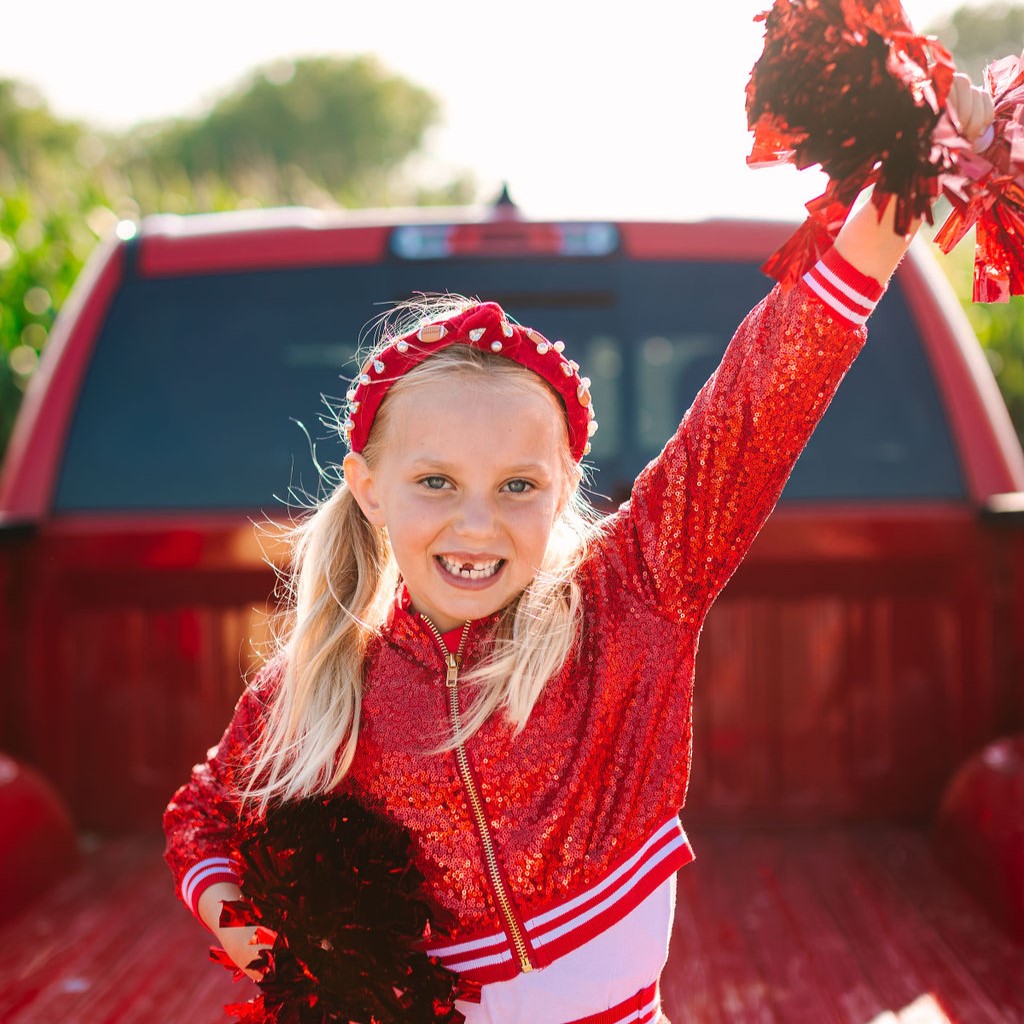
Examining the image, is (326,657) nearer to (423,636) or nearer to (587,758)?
(423,636)

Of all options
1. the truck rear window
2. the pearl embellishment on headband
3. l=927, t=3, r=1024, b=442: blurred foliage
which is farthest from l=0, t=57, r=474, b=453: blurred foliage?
l=927, t=3, r=1024, b=442: blurred foliage

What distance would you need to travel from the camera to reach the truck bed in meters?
2.11

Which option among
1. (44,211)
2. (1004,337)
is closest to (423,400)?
(1004,337)

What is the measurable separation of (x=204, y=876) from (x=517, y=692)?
433mm

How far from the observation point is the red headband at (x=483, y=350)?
1602mm

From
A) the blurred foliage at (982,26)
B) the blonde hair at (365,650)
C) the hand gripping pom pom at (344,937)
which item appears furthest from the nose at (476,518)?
the blurred foliage at (982,26)

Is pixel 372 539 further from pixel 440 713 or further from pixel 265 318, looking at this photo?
pixel 265 318

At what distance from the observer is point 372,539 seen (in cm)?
183

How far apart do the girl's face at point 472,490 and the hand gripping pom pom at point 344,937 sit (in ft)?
1.01

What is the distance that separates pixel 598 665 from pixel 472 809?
22 cm

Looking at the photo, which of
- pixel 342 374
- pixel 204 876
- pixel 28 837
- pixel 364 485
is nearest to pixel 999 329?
pixel 342 374

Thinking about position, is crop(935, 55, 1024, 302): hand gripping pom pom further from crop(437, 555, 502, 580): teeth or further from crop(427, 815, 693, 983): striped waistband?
crop(427, 815, 693, 983): striped waistband

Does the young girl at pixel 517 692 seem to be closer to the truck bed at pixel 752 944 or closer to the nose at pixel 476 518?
the nose at pixel 476 518

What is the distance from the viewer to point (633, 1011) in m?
1.58
